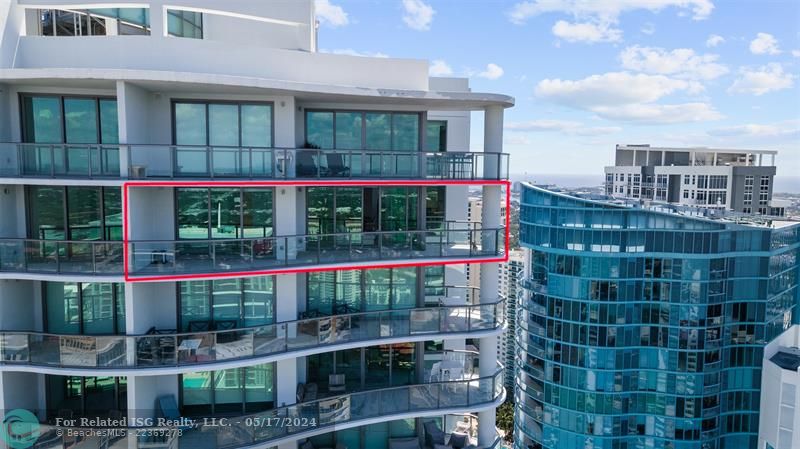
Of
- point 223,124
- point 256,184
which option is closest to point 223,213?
A: point 256,184

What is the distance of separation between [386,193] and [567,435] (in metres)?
29.3

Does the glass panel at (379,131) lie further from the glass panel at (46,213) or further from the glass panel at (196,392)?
the glass panel at (46,213)

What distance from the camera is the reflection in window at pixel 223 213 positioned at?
13.5 m

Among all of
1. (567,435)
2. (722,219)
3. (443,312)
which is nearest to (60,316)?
(443,312)

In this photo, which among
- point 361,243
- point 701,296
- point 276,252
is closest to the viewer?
point 276,252

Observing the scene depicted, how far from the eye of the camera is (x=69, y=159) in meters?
12.3

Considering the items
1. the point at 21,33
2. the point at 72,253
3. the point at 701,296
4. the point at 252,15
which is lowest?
the point at 701,296

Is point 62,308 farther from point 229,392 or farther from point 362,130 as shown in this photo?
point 362,130

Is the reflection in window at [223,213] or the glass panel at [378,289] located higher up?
the reflection in window at [223,213]

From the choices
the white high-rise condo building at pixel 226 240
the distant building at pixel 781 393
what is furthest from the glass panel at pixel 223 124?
the distant building at pixel 781 393

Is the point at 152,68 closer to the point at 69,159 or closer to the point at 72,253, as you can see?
the point at 69,159

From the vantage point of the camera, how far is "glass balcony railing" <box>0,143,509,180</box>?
12188mm

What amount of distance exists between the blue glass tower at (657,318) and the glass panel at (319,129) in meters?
24.8

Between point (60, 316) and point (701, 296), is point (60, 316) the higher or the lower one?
the higher one
